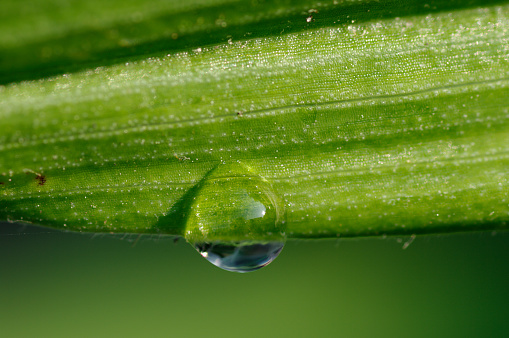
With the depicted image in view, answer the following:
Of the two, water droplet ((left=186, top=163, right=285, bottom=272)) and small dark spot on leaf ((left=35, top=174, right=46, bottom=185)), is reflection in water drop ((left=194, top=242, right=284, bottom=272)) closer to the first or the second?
water droplet ((left=186, top=163, right=285, bottom=272))

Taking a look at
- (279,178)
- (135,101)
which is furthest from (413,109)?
(135,101)

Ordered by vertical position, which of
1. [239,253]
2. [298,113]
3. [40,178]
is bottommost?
[239,253]

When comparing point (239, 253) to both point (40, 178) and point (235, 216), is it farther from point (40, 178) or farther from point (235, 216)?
point (40, 178)

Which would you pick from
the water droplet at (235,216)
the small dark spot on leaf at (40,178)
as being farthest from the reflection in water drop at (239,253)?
the small dark spot on leaf at (40,178)

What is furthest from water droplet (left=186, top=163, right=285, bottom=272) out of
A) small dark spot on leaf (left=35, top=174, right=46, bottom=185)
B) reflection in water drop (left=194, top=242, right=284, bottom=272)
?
small dark spot on leaf (left=35, top=174, right=46, bottom=185)

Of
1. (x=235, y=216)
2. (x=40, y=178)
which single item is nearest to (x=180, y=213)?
(x=235, y=216)

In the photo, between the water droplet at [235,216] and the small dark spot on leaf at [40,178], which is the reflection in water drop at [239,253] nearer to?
the water droplet at [235,216]

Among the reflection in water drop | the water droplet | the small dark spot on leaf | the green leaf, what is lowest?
the reflection in water drop
